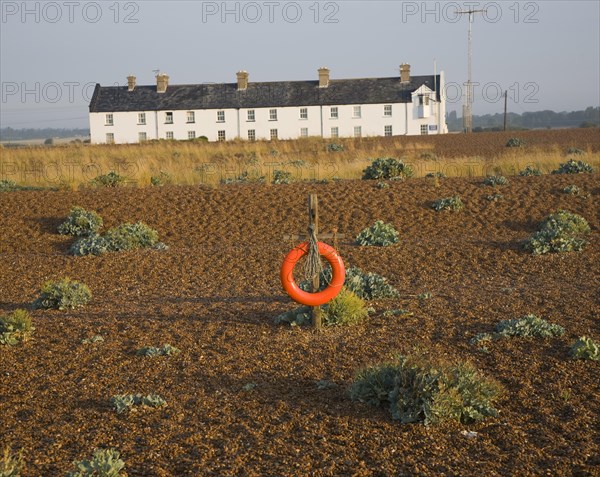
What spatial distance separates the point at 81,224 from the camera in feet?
49.1

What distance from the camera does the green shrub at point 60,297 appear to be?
32.5ft

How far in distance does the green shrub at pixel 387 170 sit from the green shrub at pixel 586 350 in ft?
39.1

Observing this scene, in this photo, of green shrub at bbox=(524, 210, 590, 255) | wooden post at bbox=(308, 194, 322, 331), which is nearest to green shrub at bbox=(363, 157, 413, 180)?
green shrub at bbox=(524, 210, 590, 255)

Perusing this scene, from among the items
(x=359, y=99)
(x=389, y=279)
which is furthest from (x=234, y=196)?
(x=359, y=99)

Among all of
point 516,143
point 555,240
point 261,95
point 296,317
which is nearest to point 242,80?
point 261,95

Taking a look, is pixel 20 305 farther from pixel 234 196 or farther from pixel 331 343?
pixel 234 196

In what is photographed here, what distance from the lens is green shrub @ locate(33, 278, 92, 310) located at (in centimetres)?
990

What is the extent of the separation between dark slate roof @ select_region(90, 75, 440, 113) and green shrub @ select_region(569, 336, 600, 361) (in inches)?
1891

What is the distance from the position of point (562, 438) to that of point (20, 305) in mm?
7468

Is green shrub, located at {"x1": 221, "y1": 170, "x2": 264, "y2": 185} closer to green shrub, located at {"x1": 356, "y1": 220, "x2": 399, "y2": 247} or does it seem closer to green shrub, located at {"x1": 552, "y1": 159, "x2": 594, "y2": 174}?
green shrub, located at {"x1": 356, "y1": 220, "x2": 399, "y2": 247}

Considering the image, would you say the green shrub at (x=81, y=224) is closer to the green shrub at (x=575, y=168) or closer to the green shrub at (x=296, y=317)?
the green shrub at (x=296, y=317)

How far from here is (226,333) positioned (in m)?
8.41

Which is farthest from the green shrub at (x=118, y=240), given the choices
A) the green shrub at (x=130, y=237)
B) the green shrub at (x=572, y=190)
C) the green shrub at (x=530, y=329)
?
the green shrub at (x=572, y=190)

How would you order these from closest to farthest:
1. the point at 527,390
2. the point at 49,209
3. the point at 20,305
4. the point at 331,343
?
the point at 527,390
the point at 331,343
the point at 20,305
the point at 49,209
